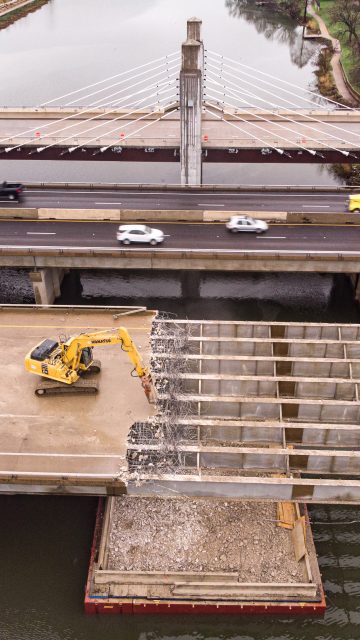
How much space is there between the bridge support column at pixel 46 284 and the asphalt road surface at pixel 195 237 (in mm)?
2270

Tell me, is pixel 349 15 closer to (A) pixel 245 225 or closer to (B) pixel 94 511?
(A) pixel 245 225

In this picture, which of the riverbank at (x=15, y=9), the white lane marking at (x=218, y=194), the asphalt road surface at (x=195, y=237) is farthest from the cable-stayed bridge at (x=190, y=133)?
the riverbank at (x=15, y=9)

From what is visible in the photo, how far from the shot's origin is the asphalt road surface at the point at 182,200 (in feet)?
149

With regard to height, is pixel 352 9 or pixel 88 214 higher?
pixel 352 9

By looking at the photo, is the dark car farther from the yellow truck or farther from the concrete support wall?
the yellow truck

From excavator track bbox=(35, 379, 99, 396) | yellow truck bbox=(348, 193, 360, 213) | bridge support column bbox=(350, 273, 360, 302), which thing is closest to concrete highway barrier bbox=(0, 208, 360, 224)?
yellow truck bbox=(348, 193, 360, 213)

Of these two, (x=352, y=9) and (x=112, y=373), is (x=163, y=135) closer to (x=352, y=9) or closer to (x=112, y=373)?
A: (x=112, y=373)

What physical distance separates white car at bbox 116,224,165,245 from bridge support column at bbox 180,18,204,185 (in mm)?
11567

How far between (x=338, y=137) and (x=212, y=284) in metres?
19.6

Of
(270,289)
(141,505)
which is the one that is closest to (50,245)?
(270,289)

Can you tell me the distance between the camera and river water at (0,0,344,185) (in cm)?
6397

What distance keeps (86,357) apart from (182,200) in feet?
75.2

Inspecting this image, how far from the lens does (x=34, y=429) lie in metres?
26.1

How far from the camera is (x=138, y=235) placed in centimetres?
4006
